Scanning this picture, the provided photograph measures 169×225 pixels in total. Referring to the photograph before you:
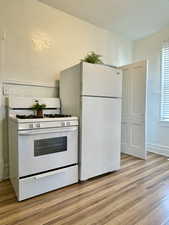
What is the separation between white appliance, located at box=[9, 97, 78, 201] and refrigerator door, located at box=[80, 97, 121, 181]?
0.13 m

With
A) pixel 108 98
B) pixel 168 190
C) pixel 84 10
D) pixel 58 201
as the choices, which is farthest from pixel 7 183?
pixel 84 10

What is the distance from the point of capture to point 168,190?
6.88 feet

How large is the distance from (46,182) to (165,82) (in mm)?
3138

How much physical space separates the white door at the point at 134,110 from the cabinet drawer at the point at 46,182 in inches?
67.4

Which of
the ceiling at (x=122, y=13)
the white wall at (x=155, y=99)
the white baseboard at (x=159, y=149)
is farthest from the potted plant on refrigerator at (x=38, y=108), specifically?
the white baseboard at (x=159, y=149)

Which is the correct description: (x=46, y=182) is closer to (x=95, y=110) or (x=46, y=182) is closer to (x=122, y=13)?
(x=95, y=110)

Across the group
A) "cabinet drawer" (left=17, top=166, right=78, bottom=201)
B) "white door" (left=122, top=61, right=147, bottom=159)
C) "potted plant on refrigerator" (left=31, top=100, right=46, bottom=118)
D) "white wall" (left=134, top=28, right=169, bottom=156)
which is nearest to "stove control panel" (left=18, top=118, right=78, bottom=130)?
"potted plant on refrigerator" (left=31, top=100, right=46, bottom=118)

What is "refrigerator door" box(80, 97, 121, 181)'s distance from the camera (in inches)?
89.4

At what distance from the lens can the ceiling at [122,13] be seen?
268cm

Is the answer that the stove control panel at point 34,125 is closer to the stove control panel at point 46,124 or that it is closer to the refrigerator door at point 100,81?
the stove control panel at point 46,124

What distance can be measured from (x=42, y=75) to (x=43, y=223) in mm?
2099

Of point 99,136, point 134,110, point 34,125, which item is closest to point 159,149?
point 134,110

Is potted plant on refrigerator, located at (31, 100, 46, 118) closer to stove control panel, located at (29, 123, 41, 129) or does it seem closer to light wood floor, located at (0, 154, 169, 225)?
stove control panel, located at (29, 123, 41, 129)

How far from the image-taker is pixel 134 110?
3.50 meters
